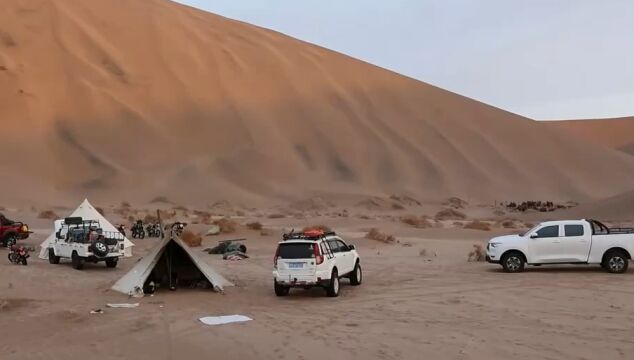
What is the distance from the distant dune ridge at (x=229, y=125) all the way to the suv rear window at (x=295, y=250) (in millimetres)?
43160

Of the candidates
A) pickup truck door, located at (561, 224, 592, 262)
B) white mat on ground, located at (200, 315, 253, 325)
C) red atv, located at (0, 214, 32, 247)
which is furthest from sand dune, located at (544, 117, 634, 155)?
white mat on ground, located at (200, 315, 253, 325)

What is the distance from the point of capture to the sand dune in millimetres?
160375

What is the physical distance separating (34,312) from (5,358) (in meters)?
4.01

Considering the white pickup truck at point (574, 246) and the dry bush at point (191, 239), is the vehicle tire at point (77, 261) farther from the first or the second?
the white pickup truck at point (574, 246)

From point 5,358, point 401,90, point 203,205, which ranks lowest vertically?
point 5,358

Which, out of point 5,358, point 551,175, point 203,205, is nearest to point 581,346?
point 5,358

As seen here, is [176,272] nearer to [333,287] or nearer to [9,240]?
[333,287]

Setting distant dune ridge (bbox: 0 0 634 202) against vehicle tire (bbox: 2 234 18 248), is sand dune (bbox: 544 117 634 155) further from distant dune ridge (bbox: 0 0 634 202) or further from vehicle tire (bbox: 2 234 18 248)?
vehicle tire (bbox: 2 234 18 248)

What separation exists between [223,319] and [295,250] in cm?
329

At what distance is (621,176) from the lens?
266 feet

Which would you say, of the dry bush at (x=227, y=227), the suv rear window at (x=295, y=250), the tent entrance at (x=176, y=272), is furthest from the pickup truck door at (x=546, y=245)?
the dry bush at (x=227, y=227)

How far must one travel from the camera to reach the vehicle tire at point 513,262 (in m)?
19.9

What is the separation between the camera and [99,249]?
21.6m

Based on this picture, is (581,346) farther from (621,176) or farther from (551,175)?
(621,176)
